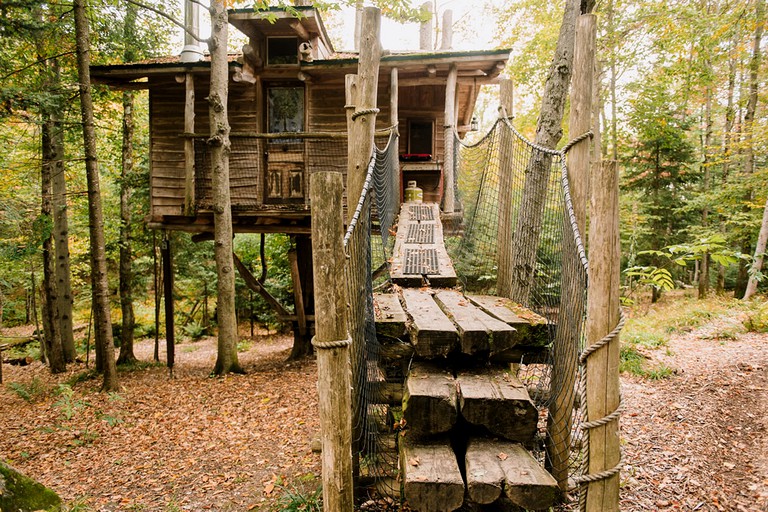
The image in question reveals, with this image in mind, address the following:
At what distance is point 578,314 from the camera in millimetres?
2770

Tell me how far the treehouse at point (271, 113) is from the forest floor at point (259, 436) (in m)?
3.48

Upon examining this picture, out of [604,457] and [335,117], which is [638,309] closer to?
[335,117]

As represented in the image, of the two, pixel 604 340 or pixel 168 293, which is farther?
pixel 168 293

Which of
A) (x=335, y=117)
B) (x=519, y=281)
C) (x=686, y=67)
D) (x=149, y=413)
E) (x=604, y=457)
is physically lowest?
(x=149, y=413)

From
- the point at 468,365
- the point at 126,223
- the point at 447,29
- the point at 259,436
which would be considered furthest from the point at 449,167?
the point at 447,29

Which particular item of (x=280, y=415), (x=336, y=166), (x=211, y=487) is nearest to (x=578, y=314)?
(x=211, y=487)

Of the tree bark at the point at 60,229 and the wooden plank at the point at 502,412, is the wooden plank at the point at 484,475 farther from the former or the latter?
the tree bark at the point at 60,229

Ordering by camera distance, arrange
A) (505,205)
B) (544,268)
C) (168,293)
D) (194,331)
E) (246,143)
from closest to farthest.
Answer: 1. (505,205)
2. (544,268)
3. (168,293)
4. (246,143)
5. (194,331)

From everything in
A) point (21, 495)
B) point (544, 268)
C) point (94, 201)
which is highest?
point (94, 201)

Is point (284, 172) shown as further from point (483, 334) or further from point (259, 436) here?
point (483, 334)

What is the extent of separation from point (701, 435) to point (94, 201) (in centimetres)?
973

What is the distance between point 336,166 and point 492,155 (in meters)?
4.20

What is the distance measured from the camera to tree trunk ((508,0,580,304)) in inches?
177

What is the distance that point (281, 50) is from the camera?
978cm
